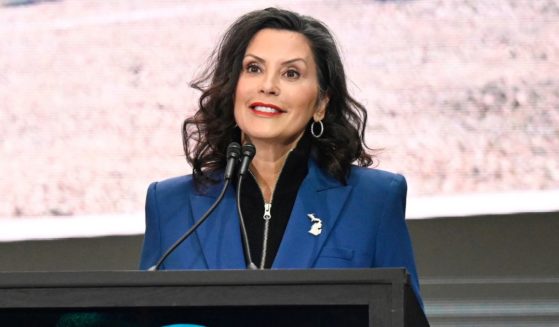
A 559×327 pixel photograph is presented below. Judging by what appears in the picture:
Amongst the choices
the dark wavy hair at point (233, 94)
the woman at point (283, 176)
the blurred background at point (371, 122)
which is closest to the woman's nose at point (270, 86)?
the woman at point (283, 176)

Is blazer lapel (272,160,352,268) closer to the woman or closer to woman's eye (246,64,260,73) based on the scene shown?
the woman

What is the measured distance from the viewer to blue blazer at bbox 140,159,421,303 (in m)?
2.06

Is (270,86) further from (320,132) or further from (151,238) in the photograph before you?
(151,238)

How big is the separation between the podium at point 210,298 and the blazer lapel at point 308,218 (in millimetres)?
645

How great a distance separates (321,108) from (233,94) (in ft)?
0.61

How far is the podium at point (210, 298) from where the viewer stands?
4.41 feet

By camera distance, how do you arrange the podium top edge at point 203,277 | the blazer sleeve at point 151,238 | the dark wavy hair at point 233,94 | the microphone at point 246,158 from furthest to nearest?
the dark wavy hair at point 233,94 < the blazer sleeve at point 151,238 < the microphone at point 246,158 < the podium top edge at point 203,277

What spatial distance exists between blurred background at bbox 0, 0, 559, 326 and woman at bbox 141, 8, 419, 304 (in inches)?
24.5

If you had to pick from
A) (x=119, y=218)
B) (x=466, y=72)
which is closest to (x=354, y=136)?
(x=466, y=72)

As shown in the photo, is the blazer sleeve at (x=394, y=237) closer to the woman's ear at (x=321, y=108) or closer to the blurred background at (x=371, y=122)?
the woman's ear at (x=321, y=108)

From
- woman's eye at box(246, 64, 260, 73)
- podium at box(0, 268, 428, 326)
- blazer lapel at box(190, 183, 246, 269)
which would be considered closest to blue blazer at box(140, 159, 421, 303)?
blazer lapel at box(190, 183, 246, 269)

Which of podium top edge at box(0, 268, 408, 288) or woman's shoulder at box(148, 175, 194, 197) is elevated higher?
woman's shoulder at box(148, 175, 194, 197)

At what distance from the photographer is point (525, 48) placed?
9.56 ft

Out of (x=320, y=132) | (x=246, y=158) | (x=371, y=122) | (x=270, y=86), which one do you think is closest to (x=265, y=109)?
(x=270, y=86)
